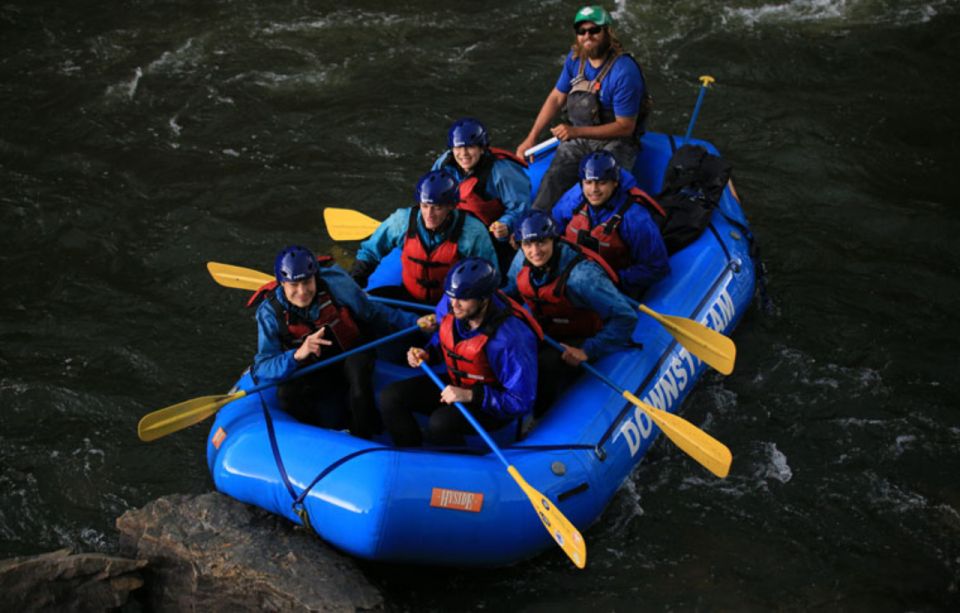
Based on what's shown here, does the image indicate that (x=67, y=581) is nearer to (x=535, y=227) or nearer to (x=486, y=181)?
(x=535, y=227)

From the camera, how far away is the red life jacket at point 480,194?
5441 mm

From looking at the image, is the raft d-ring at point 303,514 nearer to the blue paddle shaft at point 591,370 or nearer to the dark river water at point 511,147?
the dark river water at point 511,147

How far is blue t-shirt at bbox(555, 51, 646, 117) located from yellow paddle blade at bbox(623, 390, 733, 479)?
1.79 m

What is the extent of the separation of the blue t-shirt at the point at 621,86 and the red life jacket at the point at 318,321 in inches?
77.8

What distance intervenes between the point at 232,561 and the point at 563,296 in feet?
5.90

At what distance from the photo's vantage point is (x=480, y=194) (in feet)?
17.9

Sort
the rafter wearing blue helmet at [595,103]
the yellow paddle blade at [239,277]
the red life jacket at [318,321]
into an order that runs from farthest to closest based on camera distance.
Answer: the rafter wearing blue helmet at [595,103] → the yellow paddle blade at [239,277] → the red life jacket at [318,321]

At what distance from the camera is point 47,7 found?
9.85 m

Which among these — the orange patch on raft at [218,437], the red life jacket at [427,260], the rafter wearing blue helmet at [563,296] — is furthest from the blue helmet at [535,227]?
the orange patch on raft at [218,437]

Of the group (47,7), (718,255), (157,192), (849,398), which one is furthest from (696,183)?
(47,7)

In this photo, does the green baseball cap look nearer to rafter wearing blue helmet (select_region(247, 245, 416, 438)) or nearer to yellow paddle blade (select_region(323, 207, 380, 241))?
yellow paddle blade (select_region(323, 207, 380, 241))

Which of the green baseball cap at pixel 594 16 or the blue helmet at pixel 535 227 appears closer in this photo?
the blue helmet at pixel 535 227

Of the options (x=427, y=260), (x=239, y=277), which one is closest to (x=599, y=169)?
(x=427, y=260)

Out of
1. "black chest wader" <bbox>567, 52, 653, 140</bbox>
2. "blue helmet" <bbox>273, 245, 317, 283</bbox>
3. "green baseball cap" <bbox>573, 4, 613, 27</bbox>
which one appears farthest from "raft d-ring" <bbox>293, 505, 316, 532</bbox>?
"green baseball cap" <bbox>573, 4, 613, 27</bbox>
